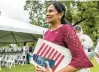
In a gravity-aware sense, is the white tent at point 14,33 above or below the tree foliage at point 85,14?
above

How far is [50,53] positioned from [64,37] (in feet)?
0.53

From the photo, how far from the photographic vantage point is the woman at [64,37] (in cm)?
260

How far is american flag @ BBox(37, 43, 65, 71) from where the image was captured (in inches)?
105

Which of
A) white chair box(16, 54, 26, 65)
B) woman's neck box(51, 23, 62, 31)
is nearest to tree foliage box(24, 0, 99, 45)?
white chair box(16, 54, 26, 65)

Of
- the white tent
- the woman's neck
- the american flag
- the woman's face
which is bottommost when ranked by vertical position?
the white tent

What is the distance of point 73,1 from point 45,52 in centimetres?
4914

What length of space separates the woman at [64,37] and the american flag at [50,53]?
0.08 meters

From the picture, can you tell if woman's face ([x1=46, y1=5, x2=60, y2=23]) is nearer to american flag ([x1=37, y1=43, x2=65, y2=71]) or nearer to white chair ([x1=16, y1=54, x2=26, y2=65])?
american flag ([x1=37, y1=43, x2=65, y2=71])

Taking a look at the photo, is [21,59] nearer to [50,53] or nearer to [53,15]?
[53,15]

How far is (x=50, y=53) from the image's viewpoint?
106 inches

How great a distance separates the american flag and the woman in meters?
0.08

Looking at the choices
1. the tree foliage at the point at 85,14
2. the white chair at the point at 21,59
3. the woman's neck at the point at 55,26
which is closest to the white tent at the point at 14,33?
the white chair at the point at 21,59

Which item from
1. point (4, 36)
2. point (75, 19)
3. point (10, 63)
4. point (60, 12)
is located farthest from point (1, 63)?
point (75, 19)

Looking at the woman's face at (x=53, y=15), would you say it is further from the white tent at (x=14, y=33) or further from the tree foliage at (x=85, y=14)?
the tree foliage at (x=85, y=14)
